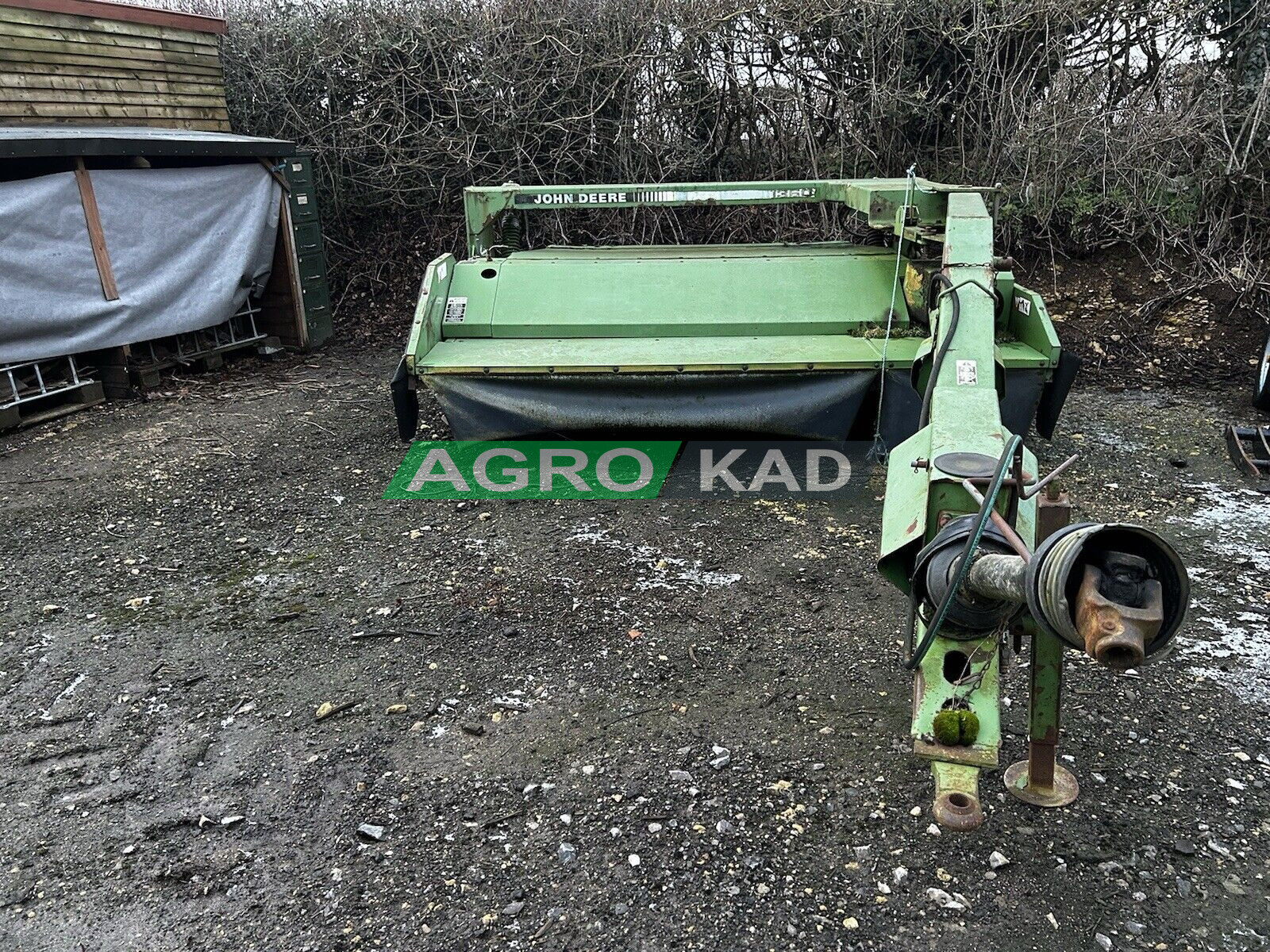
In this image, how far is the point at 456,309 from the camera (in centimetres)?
519

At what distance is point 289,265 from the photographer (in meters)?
7.77

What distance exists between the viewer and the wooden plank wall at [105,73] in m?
7.06

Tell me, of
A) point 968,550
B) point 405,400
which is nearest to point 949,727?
point 968,550

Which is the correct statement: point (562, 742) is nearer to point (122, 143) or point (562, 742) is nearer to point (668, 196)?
point (668, 196)

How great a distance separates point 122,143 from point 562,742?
18.3 ft

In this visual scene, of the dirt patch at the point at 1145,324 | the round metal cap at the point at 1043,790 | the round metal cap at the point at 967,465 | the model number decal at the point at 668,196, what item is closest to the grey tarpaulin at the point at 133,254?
the model number decal at the point at 668,196

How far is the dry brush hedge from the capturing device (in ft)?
22.7

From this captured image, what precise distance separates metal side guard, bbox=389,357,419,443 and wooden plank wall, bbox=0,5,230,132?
4524 millimetres

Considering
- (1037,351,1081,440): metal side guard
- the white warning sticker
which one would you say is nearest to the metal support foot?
(1037,351,1081,440): metal side guard

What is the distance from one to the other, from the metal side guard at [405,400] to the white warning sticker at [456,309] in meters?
0.46


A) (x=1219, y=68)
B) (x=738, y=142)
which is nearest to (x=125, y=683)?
(x=738, y=142)

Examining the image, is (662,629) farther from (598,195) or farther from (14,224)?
(14,224)

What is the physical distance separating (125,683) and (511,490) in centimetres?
201

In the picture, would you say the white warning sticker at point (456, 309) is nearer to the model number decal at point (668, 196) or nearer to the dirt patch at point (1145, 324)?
the model number decal at point (668, 196)
